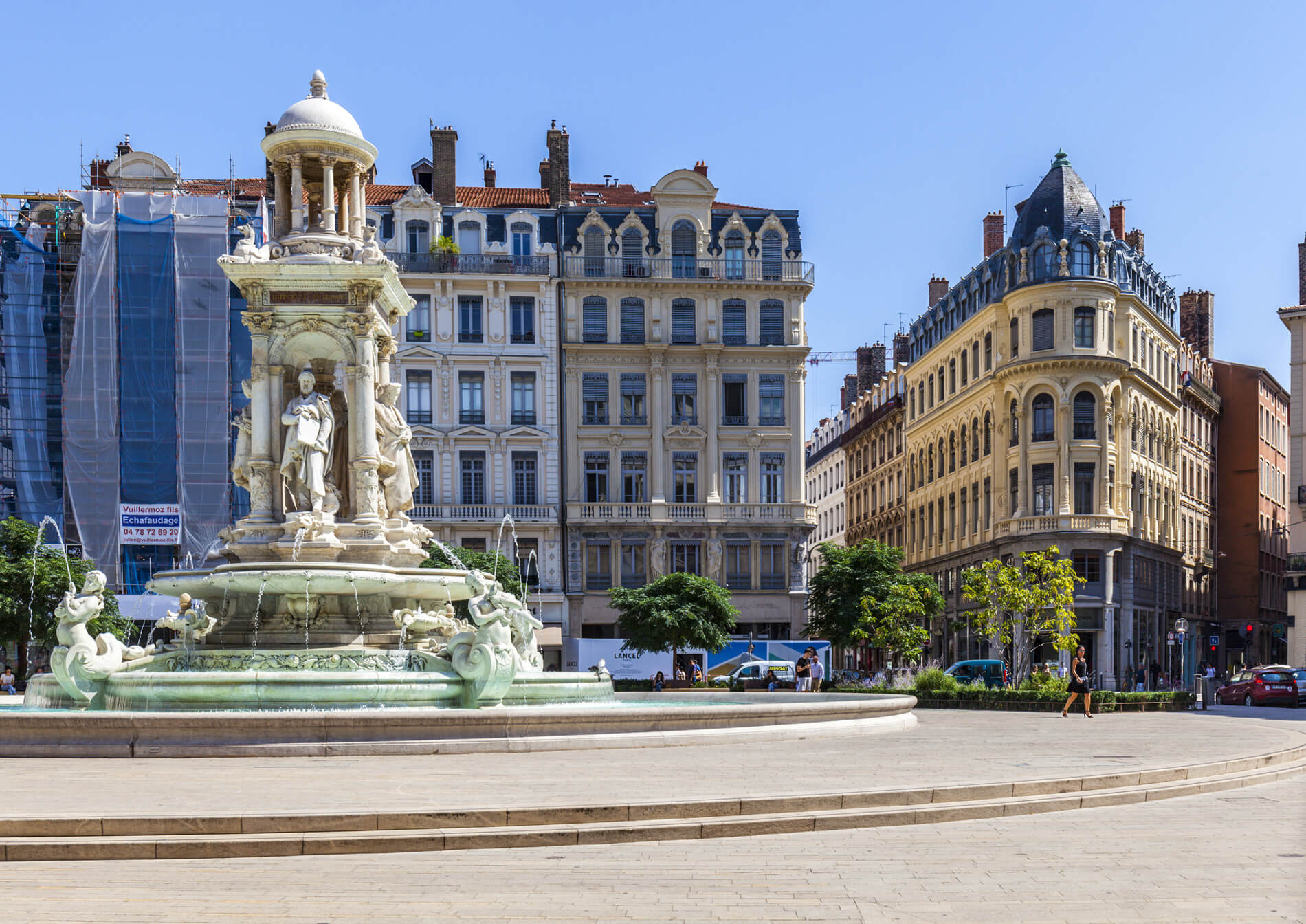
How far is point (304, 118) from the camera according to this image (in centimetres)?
2391

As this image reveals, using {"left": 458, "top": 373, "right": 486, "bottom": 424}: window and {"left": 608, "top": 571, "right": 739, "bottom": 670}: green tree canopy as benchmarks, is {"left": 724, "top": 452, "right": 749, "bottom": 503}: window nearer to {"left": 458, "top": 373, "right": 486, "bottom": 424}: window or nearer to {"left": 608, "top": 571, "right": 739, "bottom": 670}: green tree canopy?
{"left": 608, "top": 571, "right": 739, "bottom": 670}: green tree canopy

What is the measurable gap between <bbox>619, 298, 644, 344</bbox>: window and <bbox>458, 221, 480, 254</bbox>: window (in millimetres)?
6647

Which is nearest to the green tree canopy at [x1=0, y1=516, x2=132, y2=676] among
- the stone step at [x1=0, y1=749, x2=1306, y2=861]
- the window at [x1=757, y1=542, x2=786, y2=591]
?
the window at [x1=757, y1=542, x2=786, y2=591]

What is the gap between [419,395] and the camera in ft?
202

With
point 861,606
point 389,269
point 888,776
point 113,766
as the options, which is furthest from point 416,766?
point 861,606

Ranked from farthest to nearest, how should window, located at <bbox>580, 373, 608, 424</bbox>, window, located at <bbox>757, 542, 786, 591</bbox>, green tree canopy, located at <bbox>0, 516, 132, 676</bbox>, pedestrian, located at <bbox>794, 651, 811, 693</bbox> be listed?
1. window, located at <bbox>580, 373, 608, 424</bbox>
2. window, located at <bbox>757, 542, 786, 591</bbox>
3. green tree canopy, located at <bbox>0, 516, 132, 676</bbox>
4. pedestrian, located at <bbox>794, 651, 811, 693</bbox>

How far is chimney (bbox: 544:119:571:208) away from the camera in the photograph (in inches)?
2633

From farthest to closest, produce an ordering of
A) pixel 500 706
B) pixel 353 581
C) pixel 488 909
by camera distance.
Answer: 1. pixel 353 581
2. pixel 500 706
3. pixel 488 909

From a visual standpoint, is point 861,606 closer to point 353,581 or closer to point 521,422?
point 521,422

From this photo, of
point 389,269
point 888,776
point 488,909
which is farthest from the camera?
point 389,269

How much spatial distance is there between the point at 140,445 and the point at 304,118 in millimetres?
A: 32854

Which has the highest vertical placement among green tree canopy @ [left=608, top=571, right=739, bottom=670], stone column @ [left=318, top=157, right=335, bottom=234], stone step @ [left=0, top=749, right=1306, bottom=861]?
stone column @ [left=318, top=157, right=335, bottom=234]

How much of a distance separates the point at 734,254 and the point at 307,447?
4371 cm

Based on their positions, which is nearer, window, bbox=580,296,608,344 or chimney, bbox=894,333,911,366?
window, bbox=580,296,608,344
